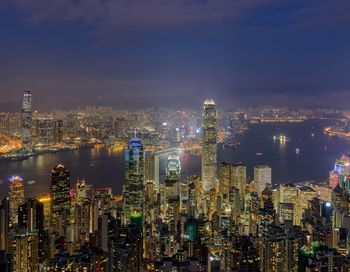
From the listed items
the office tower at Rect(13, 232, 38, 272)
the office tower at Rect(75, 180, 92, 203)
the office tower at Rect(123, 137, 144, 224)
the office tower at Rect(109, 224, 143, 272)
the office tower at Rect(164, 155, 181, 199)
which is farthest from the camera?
the office tower at Rect(164, 155, 181, 199)

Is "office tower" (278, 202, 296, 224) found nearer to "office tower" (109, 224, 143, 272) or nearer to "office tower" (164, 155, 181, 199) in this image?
"office tower" (164, 155, 181, 199)

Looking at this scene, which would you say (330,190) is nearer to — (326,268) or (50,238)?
(326,268)

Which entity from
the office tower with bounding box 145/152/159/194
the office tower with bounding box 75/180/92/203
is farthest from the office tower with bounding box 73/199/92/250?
the office tower with bounding box 145/152/159/194

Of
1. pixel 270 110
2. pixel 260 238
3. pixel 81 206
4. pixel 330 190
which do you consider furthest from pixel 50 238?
pixel 270 110

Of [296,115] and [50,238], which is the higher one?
[296,115]

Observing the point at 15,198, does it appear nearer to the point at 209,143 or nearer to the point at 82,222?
the point at 82,222

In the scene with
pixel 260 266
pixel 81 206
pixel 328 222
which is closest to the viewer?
pixel 260 266

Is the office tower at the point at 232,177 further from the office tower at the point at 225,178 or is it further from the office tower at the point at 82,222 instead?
the office tower at the point at 82,222
